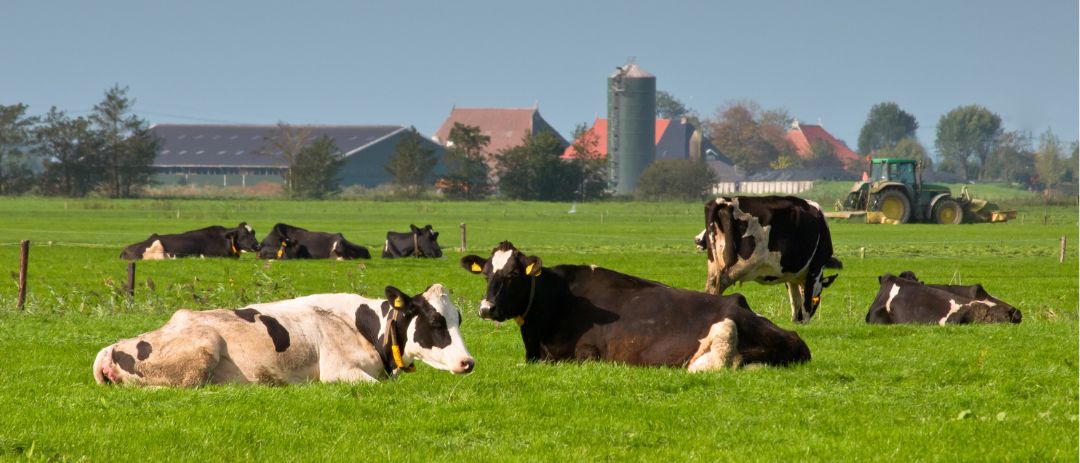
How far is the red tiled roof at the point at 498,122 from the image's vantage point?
7407 inches

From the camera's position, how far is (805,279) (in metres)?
19.5

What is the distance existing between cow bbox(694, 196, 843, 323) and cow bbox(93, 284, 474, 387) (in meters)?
7.02

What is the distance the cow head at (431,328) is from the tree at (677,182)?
12630 cm

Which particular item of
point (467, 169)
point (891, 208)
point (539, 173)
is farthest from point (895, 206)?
point (467, 169)

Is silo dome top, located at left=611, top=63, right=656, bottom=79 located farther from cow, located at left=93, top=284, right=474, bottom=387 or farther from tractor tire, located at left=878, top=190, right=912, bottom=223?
cow, located at left=93, top=284, right=474, bottom=387

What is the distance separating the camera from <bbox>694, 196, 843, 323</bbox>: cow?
Result: 1842 cm

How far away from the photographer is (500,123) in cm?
19100

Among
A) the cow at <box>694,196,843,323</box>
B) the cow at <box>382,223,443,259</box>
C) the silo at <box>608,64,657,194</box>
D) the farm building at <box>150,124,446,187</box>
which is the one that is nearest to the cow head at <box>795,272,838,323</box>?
the cow at <box>694,196,843,323</box>

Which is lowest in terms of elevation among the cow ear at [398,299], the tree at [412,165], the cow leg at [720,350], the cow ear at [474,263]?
the cow leg at [720,350]

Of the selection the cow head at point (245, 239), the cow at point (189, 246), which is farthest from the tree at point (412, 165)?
the cow at point (189, 246)

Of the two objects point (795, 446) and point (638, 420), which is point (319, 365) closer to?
point (638, 420)

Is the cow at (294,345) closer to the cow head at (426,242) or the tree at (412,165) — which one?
the cow head at (426,242)

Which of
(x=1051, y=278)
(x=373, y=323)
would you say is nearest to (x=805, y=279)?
(x=373, y=323)

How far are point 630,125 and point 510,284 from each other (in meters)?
164
